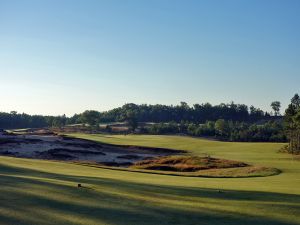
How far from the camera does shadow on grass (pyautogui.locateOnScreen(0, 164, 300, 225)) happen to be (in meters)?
18.0

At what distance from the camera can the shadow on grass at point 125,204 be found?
1797cm

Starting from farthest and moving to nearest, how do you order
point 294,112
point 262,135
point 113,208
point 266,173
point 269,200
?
point 262,135 → point 294,112 → point 266,173 → point 269,200 → point 113,208

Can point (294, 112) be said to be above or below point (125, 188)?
above

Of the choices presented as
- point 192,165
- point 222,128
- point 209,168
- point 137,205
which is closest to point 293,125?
point 192,165

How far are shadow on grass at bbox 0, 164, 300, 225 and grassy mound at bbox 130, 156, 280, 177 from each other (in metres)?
21.5

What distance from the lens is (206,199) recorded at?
78.1ft

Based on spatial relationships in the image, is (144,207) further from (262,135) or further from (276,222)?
(262,135)

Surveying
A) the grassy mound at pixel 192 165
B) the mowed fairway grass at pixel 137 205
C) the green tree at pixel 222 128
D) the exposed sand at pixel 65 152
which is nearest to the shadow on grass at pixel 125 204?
the mowed fairway grass at pixel 137 205

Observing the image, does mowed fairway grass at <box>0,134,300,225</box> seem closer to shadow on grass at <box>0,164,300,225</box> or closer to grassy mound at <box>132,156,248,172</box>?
shadow on grass at <box>0,164,300,225</box>

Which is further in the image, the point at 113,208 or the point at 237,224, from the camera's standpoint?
the point at 113,208

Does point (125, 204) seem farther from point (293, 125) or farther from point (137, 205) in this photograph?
point (293, 125)

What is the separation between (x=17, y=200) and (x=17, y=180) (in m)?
6.98

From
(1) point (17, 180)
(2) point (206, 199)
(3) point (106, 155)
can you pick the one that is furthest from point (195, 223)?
(3) point (106, 155)

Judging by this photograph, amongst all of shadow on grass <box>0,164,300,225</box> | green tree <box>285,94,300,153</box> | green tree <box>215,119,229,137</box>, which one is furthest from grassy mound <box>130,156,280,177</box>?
green tree <box>215,119,229,137</box>
